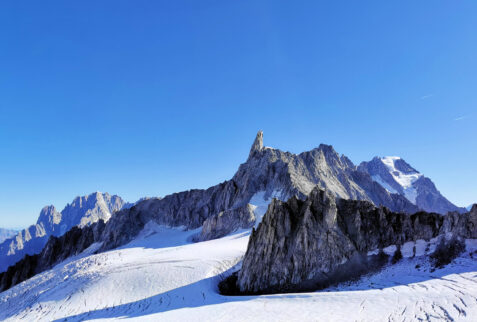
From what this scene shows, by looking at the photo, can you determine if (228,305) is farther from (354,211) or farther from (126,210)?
(126,210)

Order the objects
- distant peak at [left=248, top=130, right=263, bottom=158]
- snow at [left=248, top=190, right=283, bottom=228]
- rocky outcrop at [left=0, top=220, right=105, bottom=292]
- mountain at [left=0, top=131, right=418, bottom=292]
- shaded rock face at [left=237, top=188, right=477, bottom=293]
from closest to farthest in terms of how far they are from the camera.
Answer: shaded rock face at [left=237, top=188, right=477, bottom=293] < mountain at [left=0, top=131, right=418, bottom=292] < snow at [left=248, top=190, right=283, bottom=228] < rocky outcrop at [left=0, top=220, right=105, bottom=292] < distant peak at [left=248, top=130, right=263, bottom=158]

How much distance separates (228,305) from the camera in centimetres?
1936

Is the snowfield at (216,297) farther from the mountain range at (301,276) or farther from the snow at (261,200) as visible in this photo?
the snow at (261,200)

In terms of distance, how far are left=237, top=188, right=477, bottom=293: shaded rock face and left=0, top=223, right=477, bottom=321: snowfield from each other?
1.97 metres

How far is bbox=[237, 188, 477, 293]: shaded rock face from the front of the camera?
25344mm

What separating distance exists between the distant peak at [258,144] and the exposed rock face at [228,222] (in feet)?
127

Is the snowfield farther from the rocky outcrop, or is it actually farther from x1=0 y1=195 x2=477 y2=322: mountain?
the rocky outcrop

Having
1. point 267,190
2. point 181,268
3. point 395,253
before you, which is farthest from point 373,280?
point 267,190

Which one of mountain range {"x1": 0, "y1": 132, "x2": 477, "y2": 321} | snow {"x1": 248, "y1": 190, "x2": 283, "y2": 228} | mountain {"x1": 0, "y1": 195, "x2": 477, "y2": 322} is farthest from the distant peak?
mountain {"x1": 0, "y1": 195, "x2": 477, "y2": 322}

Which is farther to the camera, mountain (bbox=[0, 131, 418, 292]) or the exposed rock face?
mountain (bbox=[0, 131, 418, 292])

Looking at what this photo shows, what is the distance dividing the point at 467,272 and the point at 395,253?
6.59 meters

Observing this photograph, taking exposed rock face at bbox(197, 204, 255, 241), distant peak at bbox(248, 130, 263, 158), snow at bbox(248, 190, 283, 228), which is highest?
distant peak at bbox(248, 130, 263, 158)

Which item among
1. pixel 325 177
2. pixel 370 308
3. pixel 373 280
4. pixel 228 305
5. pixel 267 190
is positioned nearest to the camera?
pixel 370 308

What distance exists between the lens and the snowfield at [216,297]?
1580 cm
